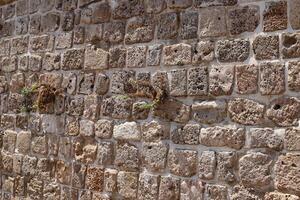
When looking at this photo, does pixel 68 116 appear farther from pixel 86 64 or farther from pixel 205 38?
pixel 205 38

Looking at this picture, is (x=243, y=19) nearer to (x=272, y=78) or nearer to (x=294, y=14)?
(x=294, y=14)

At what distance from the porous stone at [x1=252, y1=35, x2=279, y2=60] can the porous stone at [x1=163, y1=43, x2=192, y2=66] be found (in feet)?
1.70

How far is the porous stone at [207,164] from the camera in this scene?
127 inches

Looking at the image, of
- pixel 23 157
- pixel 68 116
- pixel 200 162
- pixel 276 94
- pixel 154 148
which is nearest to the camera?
pixel 276 94

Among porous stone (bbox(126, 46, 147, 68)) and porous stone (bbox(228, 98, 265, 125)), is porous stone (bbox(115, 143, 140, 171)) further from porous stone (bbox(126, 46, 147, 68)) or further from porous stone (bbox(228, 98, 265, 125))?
porous stone (bbox(228, 98, 265, 125))

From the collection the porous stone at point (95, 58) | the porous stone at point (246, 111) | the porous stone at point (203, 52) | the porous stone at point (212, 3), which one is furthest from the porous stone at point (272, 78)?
the porous stone at point (95, 58)

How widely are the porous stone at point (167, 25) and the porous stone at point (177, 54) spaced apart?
3.7 inches

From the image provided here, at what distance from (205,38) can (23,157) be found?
89.8 inches

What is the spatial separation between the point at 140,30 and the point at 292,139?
58.8 inches

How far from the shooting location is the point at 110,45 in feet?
13.0

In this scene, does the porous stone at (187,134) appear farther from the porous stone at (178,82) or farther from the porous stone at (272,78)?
Result: the porous stone at (272,78)

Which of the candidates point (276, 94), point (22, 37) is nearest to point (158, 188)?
point (276, 94)

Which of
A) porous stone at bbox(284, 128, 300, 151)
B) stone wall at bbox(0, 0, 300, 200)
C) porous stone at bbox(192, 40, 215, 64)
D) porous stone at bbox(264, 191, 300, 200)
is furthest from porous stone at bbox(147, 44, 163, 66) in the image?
porous stone at bbox(264, 191, 300, 200)

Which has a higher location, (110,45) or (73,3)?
(73,3)
